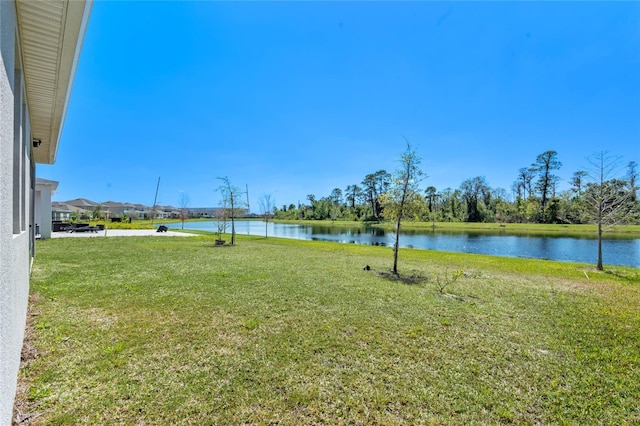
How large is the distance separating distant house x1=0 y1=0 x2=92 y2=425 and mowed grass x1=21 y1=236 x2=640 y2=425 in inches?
30.7

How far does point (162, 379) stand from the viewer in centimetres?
274

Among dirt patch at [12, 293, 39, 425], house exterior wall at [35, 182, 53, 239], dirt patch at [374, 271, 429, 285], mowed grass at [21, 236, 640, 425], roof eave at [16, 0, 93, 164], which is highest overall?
roof eave at [16, 0, 93, 164]

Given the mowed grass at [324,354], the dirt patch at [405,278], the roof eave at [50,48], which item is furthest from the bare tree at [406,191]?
the roof eave at [50,48]

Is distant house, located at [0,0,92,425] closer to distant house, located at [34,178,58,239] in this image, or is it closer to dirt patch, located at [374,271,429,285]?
dirt patch, located at [374,271,429,285]

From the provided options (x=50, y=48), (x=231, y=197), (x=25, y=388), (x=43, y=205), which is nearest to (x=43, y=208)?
(x=43, y=205)

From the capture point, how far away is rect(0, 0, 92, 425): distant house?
1795 mm

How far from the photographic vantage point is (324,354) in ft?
11.0

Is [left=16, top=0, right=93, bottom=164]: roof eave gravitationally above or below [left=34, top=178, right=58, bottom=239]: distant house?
above

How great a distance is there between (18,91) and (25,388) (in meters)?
2.97

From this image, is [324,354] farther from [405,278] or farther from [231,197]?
[231,197]

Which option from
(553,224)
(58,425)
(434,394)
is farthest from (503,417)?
(553,224)

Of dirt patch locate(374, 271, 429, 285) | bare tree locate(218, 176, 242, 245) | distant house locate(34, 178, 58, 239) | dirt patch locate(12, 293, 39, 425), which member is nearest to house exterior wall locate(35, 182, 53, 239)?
distant house locate(34, 178, 58, 239)

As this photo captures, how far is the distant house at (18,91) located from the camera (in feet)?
5.89

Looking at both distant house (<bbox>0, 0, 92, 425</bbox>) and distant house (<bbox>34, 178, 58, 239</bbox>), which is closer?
distant house (<bbox>0, 0, 92, 425</bbox>)
